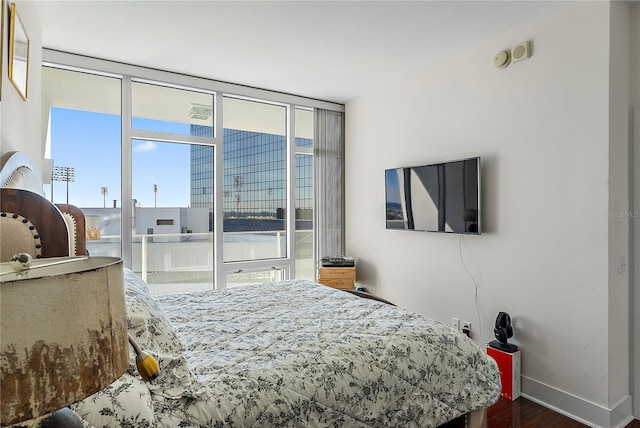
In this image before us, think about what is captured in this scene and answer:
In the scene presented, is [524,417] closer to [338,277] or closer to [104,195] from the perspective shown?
[338,277]

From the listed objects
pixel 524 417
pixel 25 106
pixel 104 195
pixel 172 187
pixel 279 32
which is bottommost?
pixel 524 417

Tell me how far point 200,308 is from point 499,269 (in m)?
2.31

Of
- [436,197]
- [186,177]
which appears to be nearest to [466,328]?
[436,197]

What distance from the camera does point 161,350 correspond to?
1.37m

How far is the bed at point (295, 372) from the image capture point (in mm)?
1216

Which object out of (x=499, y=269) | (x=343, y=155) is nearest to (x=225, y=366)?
(x=499, y=269)

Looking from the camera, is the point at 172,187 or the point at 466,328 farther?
the point at 172,187

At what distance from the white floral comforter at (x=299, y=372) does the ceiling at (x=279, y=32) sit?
1.89m

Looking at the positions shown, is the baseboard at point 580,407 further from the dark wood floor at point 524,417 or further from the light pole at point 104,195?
the light pole at point 104,195

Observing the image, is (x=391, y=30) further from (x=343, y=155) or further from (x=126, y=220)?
(x=126, y=220)

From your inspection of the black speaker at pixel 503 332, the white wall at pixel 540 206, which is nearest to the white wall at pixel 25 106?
the white wall at pixel 540 206

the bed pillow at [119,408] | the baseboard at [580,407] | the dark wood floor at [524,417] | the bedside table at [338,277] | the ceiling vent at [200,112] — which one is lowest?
the dark wood floor at [524,417]

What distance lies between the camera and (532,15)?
2.56m

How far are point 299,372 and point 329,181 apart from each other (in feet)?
11.0
